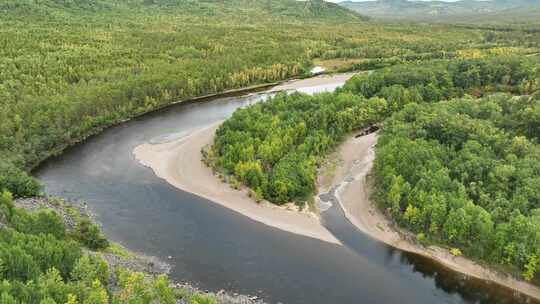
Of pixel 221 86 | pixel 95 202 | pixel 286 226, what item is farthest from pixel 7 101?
pixel 286 226

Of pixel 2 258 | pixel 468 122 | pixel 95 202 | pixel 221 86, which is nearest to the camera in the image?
pixel 2 258

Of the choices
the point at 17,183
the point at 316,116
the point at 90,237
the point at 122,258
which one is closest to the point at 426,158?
the point at 316,116

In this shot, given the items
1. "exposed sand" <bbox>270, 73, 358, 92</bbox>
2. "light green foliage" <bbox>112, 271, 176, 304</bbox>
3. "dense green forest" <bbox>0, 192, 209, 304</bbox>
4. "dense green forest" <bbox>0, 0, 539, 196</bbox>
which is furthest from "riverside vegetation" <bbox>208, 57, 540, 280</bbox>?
"exposed sand" <bbox>270, 73, 358, 92</bbox>

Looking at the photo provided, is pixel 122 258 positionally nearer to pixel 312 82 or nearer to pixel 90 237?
pixel 90 237

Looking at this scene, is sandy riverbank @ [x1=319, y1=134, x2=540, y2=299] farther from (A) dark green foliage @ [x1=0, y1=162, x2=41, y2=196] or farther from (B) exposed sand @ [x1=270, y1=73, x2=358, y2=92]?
(B) exposed sand @ [x1=270, y1=73, x2=358, y2=92]

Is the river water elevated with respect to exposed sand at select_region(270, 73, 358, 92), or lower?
lower

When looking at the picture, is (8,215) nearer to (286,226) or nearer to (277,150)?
(286,226)
